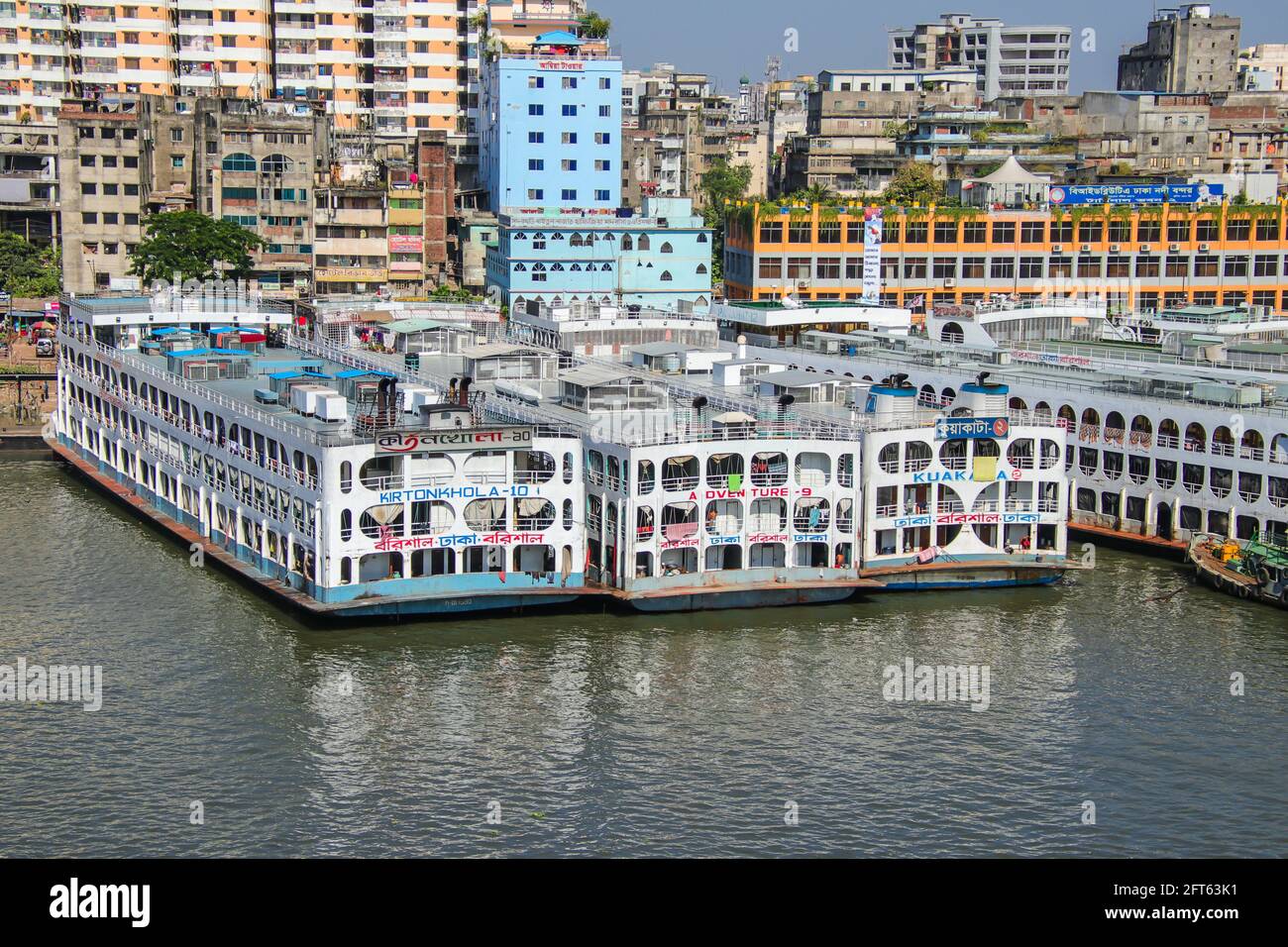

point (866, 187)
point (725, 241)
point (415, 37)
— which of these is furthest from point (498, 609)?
point (866, 187)

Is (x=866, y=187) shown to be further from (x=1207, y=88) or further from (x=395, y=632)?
(x=395, y=632)

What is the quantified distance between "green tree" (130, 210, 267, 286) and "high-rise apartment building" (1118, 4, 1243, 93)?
104651 mm

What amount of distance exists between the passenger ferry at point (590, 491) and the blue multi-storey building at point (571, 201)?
3158 cm

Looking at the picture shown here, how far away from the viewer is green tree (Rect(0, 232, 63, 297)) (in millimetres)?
98250

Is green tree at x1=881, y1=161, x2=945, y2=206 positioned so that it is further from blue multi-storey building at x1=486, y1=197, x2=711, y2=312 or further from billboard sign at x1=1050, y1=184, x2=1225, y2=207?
blue multi-storey building at x1=486, y1=197, x2=711, y2=312

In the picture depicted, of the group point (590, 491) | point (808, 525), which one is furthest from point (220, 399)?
point (808, 525)

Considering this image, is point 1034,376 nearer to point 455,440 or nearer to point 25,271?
point 455,440

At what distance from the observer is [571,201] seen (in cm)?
10575

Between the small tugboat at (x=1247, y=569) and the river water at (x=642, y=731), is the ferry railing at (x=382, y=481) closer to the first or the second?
the river water at (x=642, y=731)

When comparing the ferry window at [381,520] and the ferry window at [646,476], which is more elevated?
the ferry window at [646,476]

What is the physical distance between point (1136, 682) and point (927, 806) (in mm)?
10676

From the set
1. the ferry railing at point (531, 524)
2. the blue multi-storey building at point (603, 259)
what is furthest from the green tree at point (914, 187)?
the ferry railing at point (531, 524)

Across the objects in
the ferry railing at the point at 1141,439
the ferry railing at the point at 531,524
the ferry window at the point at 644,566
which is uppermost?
the ferry railing at the point at 1141,439

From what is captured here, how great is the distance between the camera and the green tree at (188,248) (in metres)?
89.2
